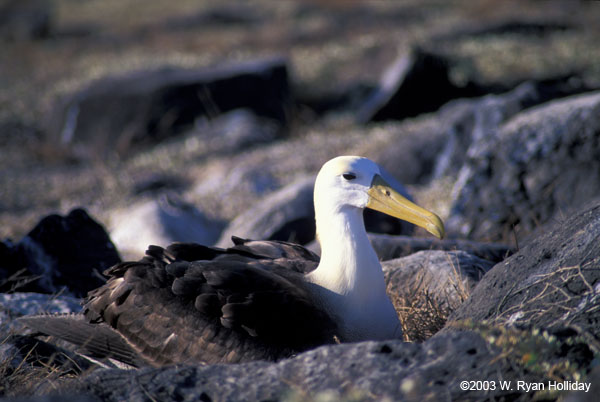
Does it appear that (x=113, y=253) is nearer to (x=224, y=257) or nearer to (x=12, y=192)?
(x=224, y=257)

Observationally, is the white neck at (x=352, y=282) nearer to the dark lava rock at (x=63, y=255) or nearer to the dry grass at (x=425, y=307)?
the dry grass at (x=425, y=307)

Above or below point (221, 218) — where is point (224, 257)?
above

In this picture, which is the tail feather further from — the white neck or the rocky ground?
the white neck

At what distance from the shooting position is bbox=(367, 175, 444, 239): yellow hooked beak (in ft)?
13.3

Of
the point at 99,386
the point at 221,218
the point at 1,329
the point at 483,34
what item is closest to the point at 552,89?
the point at 221,218

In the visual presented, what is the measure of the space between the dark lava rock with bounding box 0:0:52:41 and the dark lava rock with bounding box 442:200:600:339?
27985mm

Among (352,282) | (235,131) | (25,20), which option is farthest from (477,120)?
(25,20)

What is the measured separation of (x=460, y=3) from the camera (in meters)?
30.0

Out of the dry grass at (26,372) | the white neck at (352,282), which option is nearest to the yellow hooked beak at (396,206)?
the white neck at (352,282)

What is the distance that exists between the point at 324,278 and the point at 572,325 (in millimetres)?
1576

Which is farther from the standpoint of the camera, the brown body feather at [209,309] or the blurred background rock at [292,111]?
the blurred background rock at [292,111]

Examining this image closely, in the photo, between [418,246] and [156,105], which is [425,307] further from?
[156,105]

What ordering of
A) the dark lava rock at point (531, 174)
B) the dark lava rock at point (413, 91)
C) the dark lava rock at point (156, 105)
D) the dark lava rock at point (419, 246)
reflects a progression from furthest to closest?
the dark lava rock at point (156, 105) < the dark lava rock at point (413, 91) < the dark lava rock at point (531, 174) < the dark lava rock at point (419, 246)

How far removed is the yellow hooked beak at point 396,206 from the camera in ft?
13.3
